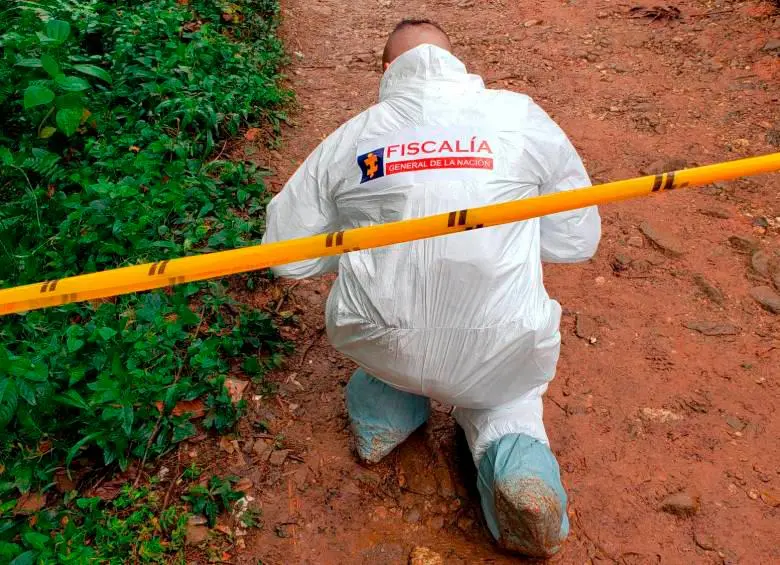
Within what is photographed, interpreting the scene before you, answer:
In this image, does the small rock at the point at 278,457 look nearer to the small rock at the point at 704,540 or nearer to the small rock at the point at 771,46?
the small rock at the point at 704,540

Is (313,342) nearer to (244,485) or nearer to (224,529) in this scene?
(244,485)

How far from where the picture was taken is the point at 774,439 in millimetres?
2535

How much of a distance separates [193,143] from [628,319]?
7.59 ft

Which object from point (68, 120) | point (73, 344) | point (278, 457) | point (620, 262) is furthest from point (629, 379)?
point (68, 120)

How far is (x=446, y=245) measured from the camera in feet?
6.00

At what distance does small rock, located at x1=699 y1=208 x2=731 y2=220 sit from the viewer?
3.59m

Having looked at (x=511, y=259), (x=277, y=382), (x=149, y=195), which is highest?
(x=511, y=259)

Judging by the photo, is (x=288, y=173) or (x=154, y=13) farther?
(x=154, y=13)

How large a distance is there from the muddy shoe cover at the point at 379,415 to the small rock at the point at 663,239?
168 cm

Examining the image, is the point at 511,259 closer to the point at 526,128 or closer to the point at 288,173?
the point at 526,128

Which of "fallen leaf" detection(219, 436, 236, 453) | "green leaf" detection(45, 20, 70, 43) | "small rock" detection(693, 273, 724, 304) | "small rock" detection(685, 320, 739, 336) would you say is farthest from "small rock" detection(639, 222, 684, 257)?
"green leaf" detection(45, 20, 70, 43)

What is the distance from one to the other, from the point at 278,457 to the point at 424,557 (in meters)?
0.62

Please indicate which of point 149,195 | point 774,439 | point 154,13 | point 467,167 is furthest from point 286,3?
point 774,439

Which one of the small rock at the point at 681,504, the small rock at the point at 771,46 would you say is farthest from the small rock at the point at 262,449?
the small rock at the point at 771,46
